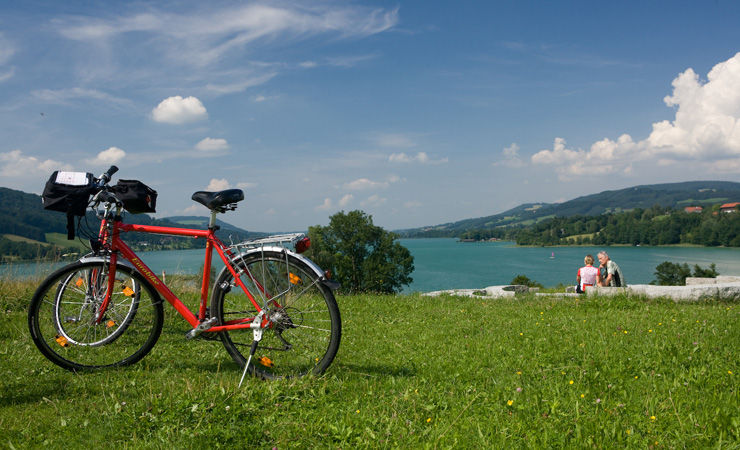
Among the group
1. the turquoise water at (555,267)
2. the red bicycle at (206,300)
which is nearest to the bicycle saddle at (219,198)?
the red bicycle at (206,300)

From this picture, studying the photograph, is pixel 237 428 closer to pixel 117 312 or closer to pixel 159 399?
pixel 159 399

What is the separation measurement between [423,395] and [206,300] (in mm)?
2137

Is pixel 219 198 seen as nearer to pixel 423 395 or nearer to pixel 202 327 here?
pixel 202 327

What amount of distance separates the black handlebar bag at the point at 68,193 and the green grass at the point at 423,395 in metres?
1.47

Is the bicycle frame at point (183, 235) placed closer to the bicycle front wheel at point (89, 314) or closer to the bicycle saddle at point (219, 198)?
the bicycle front wheel at point (89, 314)

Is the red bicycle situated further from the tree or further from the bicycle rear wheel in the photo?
the tree

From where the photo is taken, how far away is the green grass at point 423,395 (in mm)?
2611

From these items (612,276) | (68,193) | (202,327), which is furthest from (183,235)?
(612,276)

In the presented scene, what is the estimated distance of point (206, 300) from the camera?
Answer: 4102 millimetres

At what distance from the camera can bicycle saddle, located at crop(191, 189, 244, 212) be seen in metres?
3.84

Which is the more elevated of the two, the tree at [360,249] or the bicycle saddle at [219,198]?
the bicycle saddle at [219,198]

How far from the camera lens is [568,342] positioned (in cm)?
471

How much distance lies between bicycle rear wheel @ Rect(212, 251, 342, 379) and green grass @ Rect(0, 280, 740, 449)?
0.83 ft

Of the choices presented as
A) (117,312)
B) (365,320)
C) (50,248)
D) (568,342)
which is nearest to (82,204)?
(117,312)
